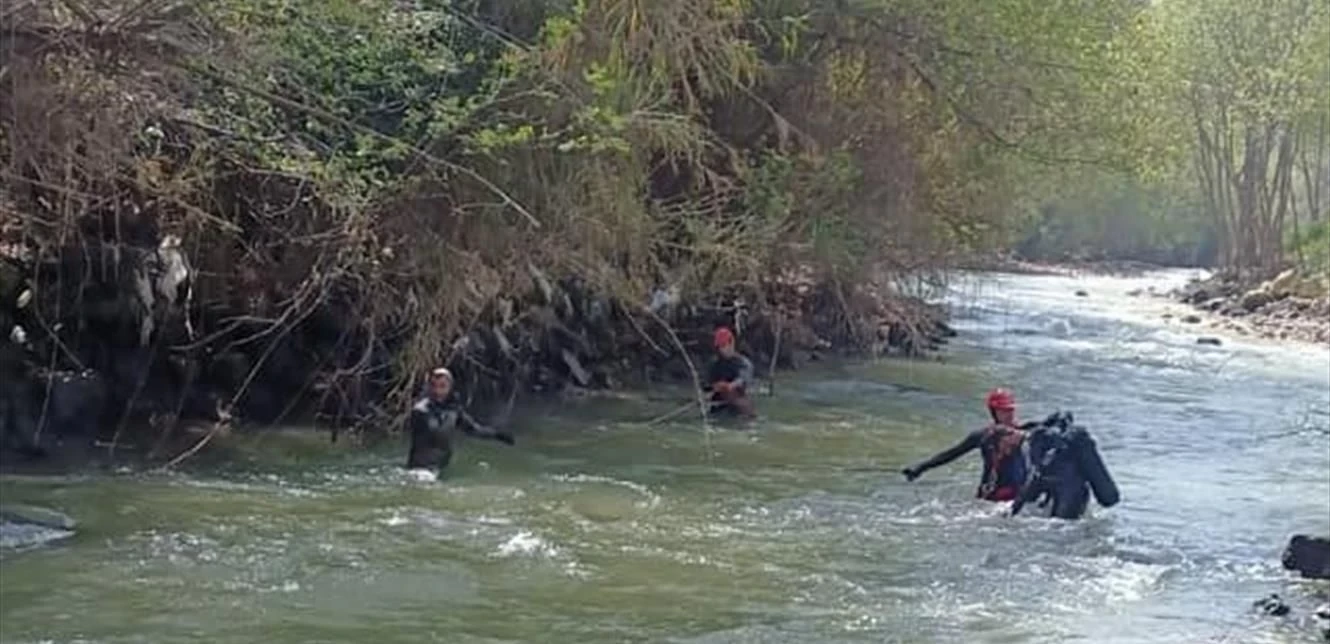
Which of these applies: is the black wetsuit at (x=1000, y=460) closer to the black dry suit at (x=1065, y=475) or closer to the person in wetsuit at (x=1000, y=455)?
the person in wetsuit at (x=1000, y=455)

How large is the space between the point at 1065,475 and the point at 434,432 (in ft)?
17.0

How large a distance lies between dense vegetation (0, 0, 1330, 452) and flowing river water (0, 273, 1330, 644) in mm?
1516

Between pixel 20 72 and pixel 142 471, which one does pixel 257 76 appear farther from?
pixel 142 471

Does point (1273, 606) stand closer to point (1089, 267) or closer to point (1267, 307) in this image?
point (1267, 307)

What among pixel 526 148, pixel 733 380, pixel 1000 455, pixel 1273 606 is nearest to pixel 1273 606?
pixel 1273 606

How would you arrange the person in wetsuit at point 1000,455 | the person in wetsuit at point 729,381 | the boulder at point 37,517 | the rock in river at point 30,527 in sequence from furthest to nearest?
the person in wetsuit at point 729,381 → the person in wetsuit at point 1000,455 → the boulder at point 37,517 → the rock in river at point 30,527

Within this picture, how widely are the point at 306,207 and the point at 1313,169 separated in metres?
52.0

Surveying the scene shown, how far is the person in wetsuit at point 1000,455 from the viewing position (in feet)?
51.5

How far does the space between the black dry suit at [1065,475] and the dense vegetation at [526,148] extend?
3979mm

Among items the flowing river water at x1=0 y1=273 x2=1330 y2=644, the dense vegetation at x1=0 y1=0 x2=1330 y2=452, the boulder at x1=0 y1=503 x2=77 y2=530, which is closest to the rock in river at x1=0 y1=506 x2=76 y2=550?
the boulder at x1=0 y1=503 x2=77 y2=530

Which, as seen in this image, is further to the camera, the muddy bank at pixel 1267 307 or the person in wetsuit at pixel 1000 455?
the muddy bank at pixel 1267 307

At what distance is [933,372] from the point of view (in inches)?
1150

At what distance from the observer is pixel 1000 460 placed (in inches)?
627

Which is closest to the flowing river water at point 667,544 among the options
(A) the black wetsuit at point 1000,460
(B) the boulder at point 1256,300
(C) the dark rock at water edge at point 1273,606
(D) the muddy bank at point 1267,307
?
(C) the dark rock at water edge at point 1273,606
